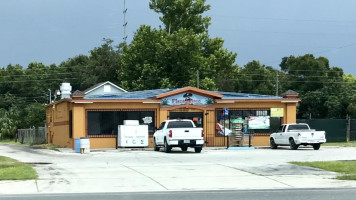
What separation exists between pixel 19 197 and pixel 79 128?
24.4 m

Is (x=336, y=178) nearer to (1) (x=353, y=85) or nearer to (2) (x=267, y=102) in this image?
(2) (x=267, y=102)

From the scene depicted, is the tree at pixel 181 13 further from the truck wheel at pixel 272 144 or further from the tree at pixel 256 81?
the truck wheel at pixel 272 144

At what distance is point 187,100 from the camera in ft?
130

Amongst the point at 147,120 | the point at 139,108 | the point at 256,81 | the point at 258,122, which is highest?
the point at 256,81

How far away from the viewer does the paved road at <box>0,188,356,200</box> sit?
42.1 feet

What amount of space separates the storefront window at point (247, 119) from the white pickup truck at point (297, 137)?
9.91 feet

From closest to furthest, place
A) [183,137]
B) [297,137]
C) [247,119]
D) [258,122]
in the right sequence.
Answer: [183,137], [297,137], [247,119], [258,122]

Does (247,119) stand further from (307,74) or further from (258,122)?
(307,74)

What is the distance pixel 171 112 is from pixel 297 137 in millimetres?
9528

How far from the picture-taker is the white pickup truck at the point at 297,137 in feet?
112

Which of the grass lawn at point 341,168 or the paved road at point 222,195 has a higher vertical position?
the grass lawn at point 341,168

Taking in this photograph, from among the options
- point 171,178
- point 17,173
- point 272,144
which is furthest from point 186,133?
point 17,173

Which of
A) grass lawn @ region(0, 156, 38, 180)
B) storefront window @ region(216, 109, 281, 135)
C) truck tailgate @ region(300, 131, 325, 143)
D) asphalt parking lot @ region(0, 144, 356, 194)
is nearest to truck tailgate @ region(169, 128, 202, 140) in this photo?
truck tailgate @ region(300, 131, 325, 143)

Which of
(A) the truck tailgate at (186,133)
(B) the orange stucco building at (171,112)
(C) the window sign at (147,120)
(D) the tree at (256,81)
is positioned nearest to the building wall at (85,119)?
(B) the orange stucco building at (171,112)
